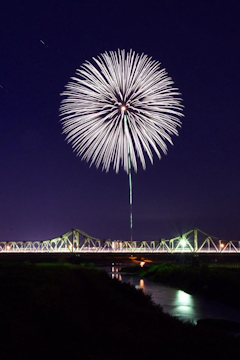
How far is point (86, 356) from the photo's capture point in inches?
549

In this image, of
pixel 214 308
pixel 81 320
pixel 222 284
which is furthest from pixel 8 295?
pixel 222 284

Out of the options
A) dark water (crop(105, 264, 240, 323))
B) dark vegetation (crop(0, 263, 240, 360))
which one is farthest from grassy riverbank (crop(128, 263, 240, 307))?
dark vegetation (crop(0, 263, 240, 360))

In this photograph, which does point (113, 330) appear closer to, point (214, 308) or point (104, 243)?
point (214, 308)

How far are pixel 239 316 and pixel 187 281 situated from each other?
90.2 ft

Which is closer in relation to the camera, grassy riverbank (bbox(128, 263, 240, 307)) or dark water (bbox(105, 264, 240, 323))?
dark water (bbox(105, 264, 240, 323))

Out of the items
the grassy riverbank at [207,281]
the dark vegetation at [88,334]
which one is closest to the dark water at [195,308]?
the grassy riverbank at [207,281]

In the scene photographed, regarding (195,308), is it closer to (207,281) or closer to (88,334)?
(207,281)

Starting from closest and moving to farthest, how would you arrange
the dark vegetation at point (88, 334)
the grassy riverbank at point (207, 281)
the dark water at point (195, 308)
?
the dark vegetation at point (88, 334)
the dark water at point (195, 308)
the grassy riverbank at point (207, 281)

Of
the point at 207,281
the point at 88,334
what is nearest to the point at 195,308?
the point at 207,281

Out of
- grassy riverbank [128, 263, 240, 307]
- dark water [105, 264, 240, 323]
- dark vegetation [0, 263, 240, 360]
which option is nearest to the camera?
dark vegetation [0, 263, 240, 360]

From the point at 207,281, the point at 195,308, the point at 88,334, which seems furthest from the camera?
the point at 207,281

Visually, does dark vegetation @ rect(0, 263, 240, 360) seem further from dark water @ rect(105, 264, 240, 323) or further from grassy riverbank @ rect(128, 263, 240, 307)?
A: grassy riverbank @ rect(128, 263, 240, 307)

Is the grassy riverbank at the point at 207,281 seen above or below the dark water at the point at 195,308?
above

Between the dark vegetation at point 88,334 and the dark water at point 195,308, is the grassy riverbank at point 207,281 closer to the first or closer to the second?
the dark water at point 195,308
